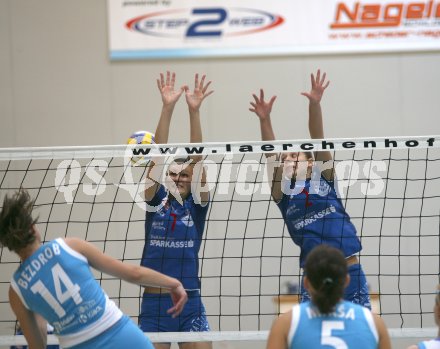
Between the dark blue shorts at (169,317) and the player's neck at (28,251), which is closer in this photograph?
the player's neck at (28,251)

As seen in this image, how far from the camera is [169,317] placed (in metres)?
4.95

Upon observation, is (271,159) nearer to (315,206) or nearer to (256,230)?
(315,206)

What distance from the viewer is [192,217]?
5148mm

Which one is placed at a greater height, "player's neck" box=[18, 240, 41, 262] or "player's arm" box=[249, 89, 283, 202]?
"player's arm" box=[249, 89, 283, 202]

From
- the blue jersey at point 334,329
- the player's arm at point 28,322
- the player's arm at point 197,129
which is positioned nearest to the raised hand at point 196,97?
the player's arm at point 197,129

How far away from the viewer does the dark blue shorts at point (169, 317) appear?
492 cm

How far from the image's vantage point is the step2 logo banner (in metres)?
8.29

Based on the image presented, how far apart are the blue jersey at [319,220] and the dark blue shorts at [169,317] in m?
0.78

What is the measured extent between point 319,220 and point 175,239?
991 millimetres

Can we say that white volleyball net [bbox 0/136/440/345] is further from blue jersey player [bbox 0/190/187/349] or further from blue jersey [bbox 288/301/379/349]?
blue jersey [bbox 288/301/379/349]

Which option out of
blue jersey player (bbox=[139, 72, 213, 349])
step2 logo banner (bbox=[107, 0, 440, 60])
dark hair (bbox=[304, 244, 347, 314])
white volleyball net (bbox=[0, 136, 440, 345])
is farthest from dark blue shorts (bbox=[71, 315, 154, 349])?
step2 logo banner (bbox=[107, 0, 440, 60])

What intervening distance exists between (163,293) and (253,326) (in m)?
3.18

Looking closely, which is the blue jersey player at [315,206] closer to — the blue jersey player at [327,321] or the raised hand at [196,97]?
the raised hand at [196,97]

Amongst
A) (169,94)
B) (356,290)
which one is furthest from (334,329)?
(169,94)
